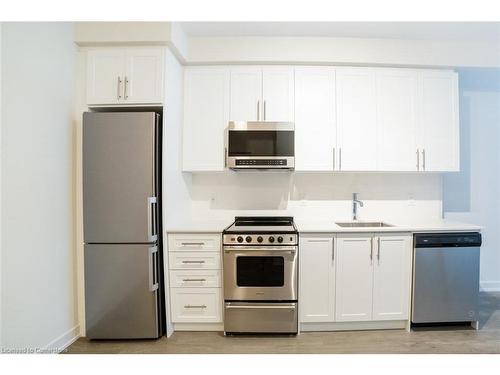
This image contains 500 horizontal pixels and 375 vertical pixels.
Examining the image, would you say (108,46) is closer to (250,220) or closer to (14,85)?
(14,85)

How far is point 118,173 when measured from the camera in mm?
2180

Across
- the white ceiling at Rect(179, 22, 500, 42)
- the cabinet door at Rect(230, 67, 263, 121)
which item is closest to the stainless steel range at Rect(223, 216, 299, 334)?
the cabinet door at Rect(230, 67, 263, 121)

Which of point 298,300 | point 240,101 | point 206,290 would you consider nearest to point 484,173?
point 298,300

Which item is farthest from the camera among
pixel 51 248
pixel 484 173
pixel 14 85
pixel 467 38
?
pixel 484 173

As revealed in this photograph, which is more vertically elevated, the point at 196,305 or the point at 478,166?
the point at 478,166

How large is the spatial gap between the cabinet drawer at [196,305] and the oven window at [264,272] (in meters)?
0.33

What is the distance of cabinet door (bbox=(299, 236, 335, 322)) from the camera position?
93.9 inches

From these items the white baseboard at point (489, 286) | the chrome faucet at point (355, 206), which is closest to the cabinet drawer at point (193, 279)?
the chrome faucet at point (355, 206)

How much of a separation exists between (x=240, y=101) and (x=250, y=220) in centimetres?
134

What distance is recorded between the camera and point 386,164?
2762 millimetres

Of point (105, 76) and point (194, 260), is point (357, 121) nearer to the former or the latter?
point (194, 260)

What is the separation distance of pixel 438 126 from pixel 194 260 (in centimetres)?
295

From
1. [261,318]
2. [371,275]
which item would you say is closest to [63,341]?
[261,318]

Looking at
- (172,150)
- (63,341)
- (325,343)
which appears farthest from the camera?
(172,150)
